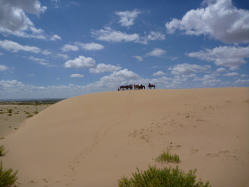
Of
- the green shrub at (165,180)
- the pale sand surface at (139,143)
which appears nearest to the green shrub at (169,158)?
the pale sand surface at (139,143)

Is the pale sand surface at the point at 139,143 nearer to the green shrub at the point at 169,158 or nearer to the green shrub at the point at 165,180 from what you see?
the green shrub at the point at 169,158

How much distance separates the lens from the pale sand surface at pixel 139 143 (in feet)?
22.7

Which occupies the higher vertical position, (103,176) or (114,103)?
(114,103)

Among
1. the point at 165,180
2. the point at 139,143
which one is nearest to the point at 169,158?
the point at 139,143

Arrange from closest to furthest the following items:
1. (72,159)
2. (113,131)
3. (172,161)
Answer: (172,161)
(72,159)
(113,131)

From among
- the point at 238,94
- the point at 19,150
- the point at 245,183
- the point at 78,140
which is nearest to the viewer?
the point at 245,183

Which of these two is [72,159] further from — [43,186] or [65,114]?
[65,114]

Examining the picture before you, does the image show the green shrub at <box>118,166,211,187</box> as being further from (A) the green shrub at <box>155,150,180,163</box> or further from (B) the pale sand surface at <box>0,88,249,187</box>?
(A) the green shrub at <box>155,150,180,163</box>

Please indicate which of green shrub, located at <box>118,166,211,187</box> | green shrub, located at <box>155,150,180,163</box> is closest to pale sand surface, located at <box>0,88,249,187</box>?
green shrub, located at <box>155,150,180,163</box>

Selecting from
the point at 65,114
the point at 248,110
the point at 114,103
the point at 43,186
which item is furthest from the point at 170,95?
the point at 43,186

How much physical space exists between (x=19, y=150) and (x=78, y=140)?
9.43ft

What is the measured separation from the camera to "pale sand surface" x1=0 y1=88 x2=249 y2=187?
691 centimetres

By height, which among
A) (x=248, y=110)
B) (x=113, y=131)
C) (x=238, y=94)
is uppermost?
(x=238, y=94)

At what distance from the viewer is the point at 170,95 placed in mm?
18516
